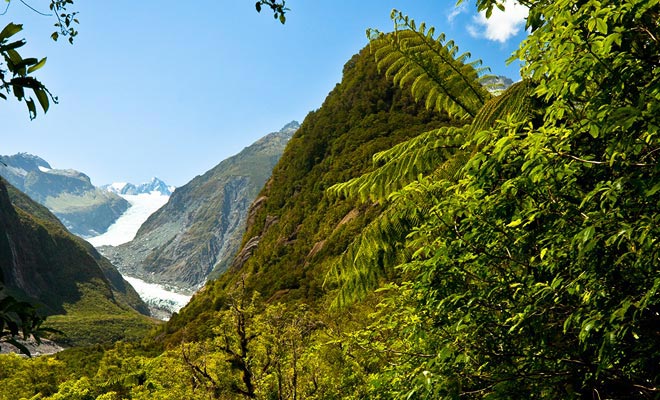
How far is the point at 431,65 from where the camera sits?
8.29 metres

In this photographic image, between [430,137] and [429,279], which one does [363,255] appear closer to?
[430,137]

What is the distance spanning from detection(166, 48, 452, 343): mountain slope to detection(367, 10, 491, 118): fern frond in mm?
42377

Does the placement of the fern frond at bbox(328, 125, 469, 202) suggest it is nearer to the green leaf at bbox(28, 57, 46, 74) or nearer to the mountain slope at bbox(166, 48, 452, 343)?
the green leaf at bbox(28, 57, 46, 74)

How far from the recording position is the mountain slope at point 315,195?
6375 cm

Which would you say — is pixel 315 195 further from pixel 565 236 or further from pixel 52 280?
pixel 52 280

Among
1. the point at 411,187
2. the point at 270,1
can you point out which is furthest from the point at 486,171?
the point at 270,1

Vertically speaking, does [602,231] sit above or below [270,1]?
below

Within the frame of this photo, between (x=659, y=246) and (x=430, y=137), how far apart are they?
15.9 feet

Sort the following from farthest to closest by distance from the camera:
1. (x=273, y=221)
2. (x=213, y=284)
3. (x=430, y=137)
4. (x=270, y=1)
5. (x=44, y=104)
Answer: (x=273, y=221) < (x=213, y=284) < (x=430, y=137) < (x=270, y=1) < (x=44, y=104)

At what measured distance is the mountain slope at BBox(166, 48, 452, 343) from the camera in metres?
63.8

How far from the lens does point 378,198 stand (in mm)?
8062

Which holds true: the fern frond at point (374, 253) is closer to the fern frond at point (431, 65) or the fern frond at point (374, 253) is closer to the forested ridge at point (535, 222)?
the forested ridge at point (535, 222)

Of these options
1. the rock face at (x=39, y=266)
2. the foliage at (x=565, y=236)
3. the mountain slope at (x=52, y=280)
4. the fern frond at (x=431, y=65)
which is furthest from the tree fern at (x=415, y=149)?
the rock face at (x=39, y=266)

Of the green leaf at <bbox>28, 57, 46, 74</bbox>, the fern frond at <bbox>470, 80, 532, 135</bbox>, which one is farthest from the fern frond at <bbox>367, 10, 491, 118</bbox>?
the green leaf at <bbox>28, 57, 46, 74</bbox>
